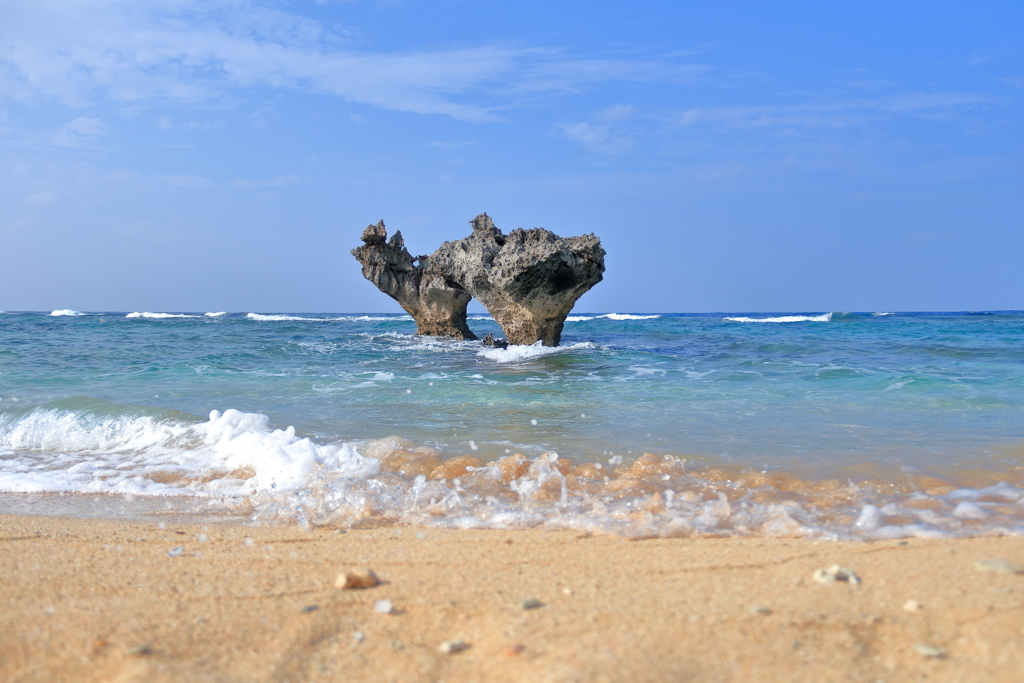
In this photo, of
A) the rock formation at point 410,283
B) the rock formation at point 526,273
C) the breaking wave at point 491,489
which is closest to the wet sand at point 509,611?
the breaking wave at point 491,489

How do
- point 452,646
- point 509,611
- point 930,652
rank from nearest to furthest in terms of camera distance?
point 930,652 < point 452,646 < point 509,611

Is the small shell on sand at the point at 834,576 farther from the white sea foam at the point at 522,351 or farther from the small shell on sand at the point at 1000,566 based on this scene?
the white sea foam at the point at 522,351

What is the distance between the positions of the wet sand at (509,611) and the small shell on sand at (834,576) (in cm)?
4

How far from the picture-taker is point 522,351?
51.1ft

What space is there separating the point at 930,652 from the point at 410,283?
2181 cm

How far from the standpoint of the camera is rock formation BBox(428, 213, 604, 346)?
14.8 m

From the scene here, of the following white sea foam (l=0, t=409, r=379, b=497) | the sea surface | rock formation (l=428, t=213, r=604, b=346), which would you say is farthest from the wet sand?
rock formation (l=428, t=213, r=604, b=346)

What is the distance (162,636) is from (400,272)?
21.4 metres

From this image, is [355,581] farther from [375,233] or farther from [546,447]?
[375,233]

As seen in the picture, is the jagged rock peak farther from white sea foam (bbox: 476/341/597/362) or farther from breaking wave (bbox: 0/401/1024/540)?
breaking wave (bbox: 0/401/1024/540)

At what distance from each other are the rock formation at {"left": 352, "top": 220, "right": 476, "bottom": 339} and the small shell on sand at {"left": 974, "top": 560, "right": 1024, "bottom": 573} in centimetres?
1976

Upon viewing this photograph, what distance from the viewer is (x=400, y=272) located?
2292 cm

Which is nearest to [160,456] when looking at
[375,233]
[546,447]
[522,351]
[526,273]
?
[546,447]

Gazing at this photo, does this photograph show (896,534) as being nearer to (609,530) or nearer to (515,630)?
(609,530)
